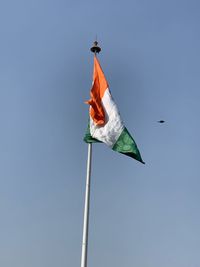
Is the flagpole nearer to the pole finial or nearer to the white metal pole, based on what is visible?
the white metal pole

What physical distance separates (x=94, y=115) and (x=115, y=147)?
2.16 m

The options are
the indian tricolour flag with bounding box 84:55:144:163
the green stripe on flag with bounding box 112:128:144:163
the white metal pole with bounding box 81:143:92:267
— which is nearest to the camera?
the white metal pole with bounding box 81:143:92:267

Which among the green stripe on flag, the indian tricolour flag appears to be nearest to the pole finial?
the indian tricolour flag

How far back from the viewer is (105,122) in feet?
69.1

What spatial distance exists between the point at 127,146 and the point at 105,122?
2.01m

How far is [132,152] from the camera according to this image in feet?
63.8

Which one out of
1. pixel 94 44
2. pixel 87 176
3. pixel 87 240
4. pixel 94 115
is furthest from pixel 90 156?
pixel 94 44

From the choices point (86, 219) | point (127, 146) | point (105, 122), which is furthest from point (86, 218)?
point (105, 122)

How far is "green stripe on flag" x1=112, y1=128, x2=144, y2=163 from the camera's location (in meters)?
19.4

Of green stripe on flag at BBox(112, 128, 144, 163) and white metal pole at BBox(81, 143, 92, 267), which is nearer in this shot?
white metal pole at BBox(81, 143, 92, 267)

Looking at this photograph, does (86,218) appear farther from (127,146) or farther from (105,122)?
(105,122)

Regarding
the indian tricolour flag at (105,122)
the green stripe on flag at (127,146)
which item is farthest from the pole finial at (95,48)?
the green stripe on flag at (127,146)

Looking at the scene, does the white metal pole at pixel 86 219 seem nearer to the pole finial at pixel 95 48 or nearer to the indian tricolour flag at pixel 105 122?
the indian tricolour flag at pixel 105 122

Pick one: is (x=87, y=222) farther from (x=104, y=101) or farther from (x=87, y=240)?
(x=104, y=101)
